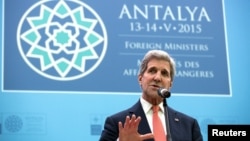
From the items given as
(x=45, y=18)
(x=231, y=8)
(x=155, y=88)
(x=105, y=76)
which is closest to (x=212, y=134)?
(x=155, y=88)

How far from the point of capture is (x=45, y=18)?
418 centimetres

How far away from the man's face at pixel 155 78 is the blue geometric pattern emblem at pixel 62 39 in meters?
1.40

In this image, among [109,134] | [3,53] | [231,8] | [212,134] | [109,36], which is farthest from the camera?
[231,8]

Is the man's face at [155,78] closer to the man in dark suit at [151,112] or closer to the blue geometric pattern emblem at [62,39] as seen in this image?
the man in dark suit at [151,112]

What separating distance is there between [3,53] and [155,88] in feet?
5.45

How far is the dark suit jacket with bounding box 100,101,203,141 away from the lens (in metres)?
2.69

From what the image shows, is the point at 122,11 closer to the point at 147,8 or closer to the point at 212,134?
the point at 147,8

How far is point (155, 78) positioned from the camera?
274 centimetres

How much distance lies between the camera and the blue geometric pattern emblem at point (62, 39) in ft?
13.4

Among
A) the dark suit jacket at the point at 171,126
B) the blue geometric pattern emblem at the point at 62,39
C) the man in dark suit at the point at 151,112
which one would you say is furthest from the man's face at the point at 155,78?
the blue geometric pattern emblem at the point at 62,39

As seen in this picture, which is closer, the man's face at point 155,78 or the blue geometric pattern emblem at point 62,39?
the man's face at point 155,78

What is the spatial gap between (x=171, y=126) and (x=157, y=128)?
86 mm

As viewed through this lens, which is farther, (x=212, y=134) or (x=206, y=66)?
(x=206, y=66)

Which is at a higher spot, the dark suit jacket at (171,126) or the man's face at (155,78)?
the man's face at (155,78)
